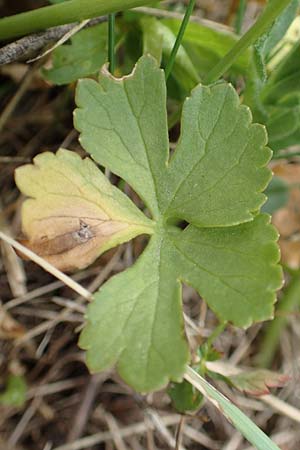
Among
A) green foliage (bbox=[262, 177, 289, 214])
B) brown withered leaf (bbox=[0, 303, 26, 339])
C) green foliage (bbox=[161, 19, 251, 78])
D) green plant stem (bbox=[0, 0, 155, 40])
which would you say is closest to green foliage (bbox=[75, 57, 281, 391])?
green plant stem (bbox=[0, 0, 155, 40])

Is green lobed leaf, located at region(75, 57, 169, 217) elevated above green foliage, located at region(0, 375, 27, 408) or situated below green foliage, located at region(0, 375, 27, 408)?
above

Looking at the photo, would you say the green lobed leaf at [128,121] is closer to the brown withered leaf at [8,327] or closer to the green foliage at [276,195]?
the brown withered leaf at [8,327]

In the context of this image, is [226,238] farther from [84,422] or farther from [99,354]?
[84,422]

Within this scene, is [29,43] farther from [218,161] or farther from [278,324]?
[278,324]

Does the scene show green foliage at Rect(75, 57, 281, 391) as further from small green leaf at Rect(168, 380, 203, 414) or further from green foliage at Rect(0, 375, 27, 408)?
green foliage at Rect(0, 375, 27, 408)

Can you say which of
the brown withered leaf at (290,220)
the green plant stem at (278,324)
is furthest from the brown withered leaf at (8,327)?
the brown withered leaf at (290,220)
